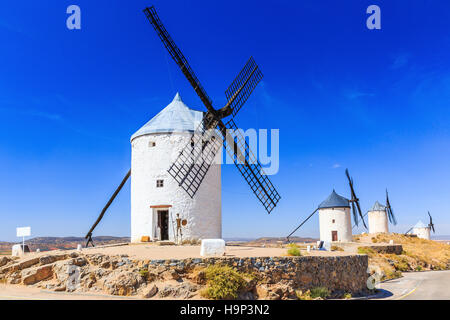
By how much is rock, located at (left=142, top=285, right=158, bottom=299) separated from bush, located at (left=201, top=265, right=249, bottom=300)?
1354mm

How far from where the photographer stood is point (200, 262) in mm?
11281

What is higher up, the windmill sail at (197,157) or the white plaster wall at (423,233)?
the windmill sail at (197,157)

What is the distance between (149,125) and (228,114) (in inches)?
182

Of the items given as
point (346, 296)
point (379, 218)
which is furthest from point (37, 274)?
point (379, 218)

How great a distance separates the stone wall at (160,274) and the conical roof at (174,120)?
934 cm

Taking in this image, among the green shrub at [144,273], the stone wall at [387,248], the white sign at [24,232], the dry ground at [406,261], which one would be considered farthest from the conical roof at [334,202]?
the green shrub at [144,273]

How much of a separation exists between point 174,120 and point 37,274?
11321 mm

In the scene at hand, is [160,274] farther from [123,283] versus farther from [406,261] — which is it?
[406,261]

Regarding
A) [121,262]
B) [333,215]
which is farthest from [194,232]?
[333,215]

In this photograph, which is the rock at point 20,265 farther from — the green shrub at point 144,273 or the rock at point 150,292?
the rock at point 150,292

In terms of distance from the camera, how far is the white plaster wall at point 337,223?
1316 inches

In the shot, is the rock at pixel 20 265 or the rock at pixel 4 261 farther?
the rock at pixel 4 261

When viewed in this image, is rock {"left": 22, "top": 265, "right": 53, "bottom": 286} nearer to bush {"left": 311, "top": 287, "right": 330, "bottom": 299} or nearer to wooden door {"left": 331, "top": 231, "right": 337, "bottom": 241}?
bush {"left": 311, "top": 287, "right": 330, "bottom": 299}
